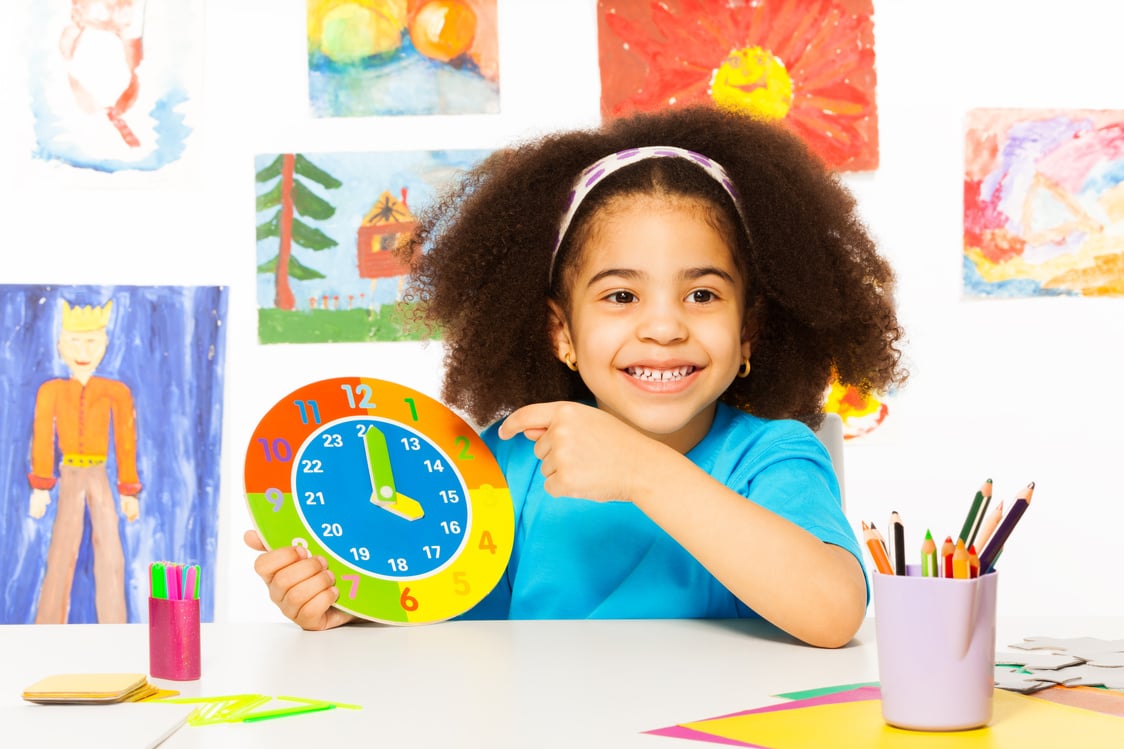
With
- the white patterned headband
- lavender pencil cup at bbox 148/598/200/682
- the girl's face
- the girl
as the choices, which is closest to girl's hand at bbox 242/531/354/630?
the girl

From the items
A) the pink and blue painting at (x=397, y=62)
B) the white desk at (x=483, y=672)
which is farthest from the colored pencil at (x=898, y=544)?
the pink and blue painting at (x=397, y=62)

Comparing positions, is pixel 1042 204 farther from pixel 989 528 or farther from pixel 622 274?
pixel 989 528

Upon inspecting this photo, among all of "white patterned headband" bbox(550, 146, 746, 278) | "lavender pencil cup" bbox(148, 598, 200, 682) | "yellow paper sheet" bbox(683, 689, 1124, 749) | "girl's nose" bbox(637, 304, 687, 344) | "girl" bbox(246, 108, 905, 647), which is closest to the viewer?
"yellow paper sheet" bbox(683, 689, 1124, 749)

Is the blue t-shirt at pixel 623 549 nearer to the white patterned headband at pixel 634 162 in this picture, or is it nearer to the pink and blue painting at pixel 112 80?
the white patterned headband at pixel 634 162

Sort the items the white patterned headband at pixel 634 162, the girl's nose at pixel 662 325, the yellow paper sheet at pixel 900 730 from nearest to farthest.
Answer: the yellow paper sheet at pixel 900 730 < the girl's nose at pixel 662 325 < the white patterned headband at pixel 634 162

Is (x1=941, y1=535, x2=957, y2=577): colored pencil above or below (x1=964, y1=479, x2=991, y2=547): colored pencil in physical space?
below

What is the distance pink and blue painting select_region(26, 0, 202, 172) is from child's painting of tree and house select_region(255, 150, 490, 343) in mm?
209

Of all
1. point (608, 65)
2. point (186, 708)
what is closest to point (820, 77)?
point (608, 65)

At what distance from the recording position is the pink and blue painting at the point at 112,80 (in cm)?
209

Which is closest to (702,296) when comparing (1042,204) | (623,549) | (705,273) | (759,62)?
(705,273)

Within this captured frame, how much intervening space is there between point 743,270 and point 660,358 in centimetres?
17

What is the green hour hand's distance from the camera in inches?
39.3

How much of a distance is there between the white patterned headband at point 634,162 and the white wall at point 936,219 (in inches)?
34.1

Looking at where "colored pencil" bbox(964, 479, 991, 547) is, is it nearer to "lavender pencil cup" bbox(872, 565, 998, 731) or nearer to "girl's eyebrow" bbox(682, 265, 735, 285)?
"lavender pencil cup" bbox(872, 565, 998, 731)
